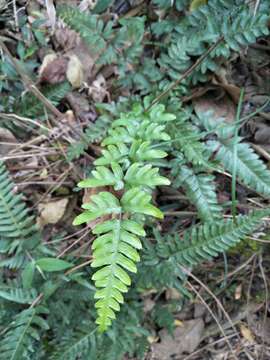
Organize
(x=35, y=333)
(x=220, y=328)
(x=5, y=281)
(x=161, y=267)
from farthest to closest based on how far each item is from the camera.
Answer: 1. (x=220, y=328)
2. (x=5, y=281)
3. (x=161, y=267)
4. (x=35, y=333)

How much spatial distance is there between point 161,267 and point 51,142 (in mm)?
820

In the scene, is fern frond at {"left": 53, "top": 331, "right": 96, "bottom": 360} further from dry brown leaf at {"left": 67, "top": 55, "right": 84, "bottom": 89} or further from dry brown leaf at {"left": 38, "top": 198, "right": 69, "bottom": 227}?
dry brown leaf at {"left": 67, "top": 55, "right": 84, "bottom": 89}

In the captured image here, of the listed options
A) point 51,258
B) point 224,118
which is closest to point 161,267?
point 51,258

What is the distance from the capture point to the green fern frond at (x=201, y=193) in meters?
1.92

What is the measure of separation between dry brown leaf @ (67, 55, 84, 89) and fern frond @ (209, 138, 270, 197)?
0.75m

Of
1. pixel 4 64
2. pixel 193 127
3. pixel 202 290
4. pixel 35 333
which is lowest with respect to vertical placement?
pixel 35 333

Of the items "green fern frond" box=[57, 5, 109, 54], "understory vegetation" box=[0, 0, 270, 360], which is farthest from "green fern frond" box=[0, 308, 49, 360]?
"green fern frond" box=[57, 5, 109, 54]

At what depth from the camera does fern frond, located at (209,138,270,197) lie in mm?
1879

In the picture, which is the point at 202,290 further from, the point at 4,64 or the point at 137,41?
the point at 4,64

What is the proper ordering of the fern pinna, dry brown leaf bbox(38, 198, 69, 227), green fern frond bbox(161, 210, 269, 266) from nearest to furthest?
the fern pinna → green fern frond bbox(161, 210, 269, 266) → dry brown leaf bbox(38, 198, 69, 227)

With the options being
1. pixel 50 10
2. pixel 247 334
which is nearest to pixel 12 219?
pixel 50 10

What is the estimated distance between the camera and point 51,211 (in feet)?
7.16

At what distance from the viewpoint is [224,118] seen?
7.16ft

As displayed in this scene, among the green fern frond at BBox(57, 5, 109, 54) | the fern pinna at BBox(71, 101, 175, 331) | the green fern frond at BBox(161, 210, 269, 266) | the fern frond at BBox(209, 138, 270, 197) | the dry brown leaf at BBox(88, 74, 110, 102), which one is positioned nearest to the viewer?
the fern pinna at BBox(71, 101, 175, 331)
